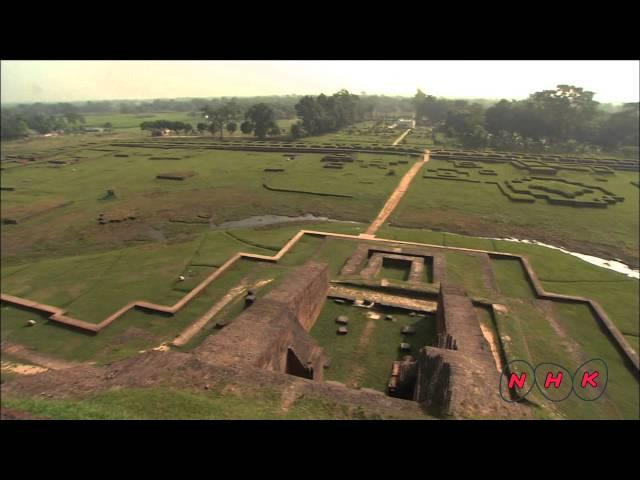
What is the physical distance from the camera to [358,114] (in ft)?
299

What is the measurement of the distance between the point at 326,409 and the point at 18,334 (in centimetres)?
923

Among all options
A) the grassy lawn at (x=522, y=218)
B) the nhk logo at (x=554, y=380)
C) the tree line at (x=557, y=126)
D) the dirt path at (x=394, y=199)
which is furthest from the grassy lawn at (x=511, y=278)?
the tree line at (x=557, y=126)

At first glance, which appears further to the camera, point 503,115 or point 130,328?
point 503,115

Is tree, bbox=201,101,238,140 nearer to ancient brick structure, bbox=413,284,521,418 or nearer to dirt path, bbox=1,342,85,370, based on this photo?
dirt path, bbox=1,342,85,370

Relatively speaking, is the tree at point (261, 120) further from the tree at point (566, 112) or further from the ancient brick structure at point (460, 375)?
the ancient brick structure at point (460, 375)

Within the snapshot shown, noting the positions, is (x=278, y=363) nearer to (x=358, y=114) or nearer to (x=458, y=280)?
(x=458, y=280)

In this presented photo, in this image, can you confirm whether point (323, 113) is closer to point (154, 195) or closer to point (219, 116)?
point (219, 116)

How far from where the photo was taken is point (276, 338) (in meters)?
8.99

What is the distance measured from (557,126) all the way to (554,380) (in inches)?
2396

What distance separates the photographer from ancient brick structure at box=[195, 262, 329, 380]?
8.22 metres

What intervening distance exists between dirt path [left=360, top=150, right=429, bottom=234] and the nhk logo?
38.4ft
